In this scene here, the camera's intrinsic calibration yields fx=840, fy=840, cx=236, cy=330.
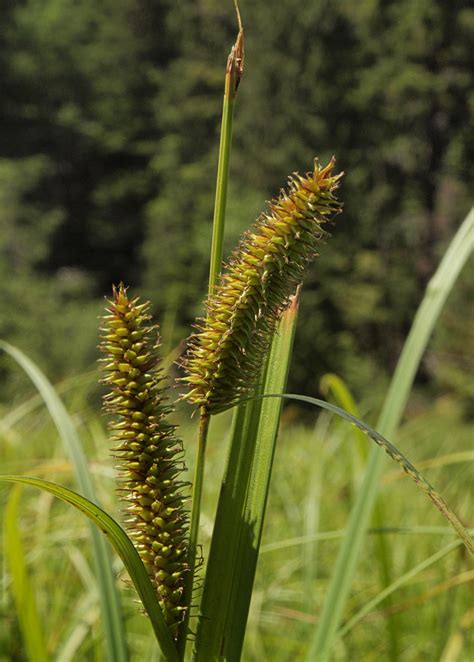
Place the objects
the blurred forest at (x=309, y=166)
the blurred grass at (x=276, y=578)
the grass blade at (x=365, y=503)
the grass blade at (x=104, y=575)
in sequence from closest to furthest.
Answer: the grass blade at (x=104, y=575)
the grass blade at (x=365, y=503)
the blurred grass at (x=276, y=578)
the blurred forest at (x=309, y=166)

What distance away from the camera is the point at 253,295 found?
0.48 meters

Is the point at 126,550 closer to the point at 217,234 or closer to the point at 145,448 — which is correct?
the point at 145,448

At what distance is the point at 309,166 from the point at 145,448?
1630 cm

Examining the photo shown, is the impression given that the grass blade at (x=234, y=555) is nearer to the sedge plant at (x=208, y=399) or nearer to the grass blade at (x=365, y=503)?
the sedge plant at (x=208, y=399)

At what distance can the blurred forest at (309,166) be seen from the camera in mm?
14805

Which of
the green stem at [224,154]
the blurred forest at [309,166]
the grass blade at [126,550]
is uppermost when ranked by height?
the blurred forest at [309,166]

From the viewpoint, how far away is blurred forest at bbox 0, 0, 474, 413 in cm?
1480

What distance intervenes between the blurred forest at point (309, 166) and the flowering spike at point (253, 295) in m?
11.4

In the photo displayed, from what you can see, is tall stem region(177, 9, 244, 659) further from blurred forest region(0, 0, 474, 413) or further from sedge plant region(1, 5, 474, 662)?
blurred forest region(0, 0, 474, 413)

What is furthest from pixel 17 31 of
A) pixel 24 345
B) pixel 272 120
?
pixel 24 345

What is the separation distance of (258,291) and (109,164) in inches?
901

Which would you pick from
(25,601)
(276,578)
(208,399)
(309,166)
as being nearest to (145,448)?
(208,399)

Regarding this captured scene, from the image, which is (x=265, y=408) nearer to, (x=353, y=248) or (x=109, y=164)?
(x=353, y=248)

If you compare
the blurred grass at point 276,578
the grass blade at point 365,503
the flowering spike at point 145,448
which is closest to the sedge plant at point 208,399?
the flowering spike at point 145,448
